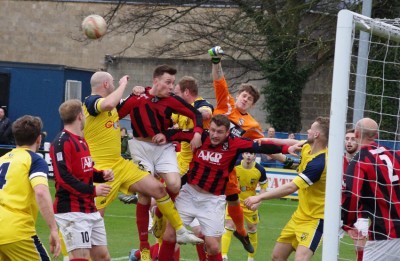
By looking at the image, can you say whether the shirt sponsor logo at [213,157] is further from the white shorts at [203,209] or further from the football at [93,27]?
the football at [93,27]

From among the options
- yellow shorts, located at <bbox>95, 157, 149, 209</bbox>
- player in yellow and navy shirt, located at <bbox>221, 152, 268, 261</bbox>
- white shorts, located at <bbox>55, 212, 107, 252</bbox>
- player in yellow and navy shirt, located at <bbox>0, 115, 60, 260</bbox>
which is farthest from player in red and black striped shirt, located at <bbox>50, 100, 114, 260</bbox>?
player in yellow and navy shirt, located at <bbox>221, 152, 268, 261</bbox>

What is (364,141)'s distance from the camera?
30.2ft

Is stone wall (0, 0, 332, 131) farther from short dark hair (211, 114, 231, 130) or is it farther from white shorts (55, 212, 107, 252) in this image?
white shorts (55, 212, 107, 252)

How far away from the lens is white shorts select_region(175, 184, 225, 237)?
10.9 meters

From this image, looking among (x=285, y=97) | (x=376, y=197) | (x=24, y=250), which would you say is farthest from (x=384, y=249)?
(x=285, y=97)

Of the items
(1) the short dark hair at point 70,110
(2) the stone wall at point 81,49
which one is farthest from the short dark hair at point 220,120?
(2) the stone wall at point 81,49

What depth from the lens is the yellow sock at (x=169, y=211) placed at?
10.6 meters

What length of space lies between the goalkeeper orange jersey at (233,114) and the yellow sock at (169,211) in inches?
51.2

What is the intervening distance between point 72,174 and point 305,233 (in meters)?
2.73

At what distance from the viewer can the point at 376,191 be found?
8.99 metres

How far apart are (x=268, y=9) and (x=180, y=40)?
6.04 meters

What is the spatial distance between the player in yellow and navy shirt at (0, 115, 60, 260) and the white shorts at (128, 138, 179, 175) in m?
2.70

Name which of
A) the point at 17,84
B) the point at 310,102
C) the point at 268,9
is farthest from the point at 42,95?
the point at 310,102

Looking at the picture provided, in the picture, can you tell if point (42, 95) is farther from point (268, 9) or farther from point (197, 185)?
point (197, 185)
